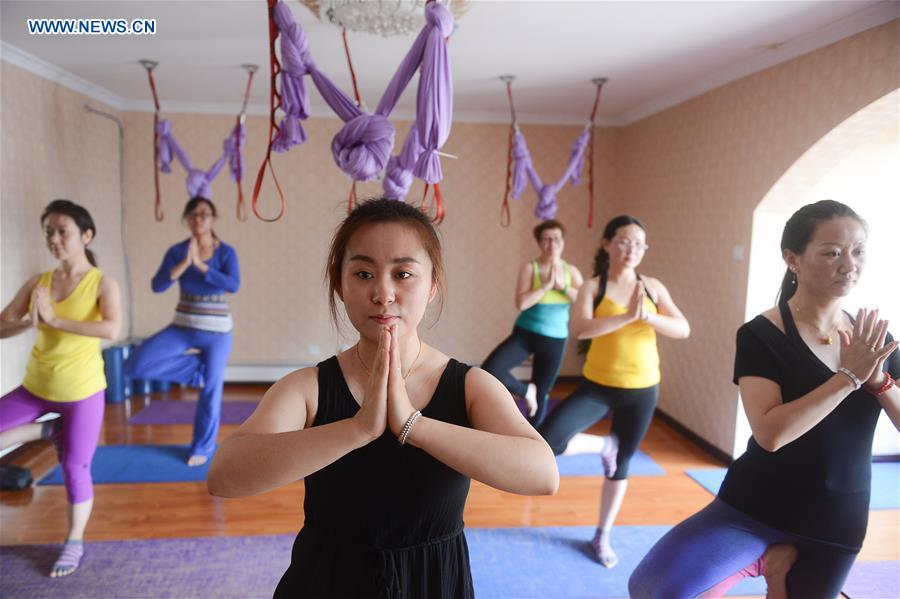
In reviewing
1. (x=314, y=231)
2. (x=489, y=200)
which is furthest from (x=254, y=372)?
(x=489, y=200)

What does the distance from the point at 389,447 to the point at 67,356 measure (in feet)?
6.26

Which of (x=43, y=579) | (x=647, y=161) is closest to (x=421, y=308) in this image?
(x=43, y=579)

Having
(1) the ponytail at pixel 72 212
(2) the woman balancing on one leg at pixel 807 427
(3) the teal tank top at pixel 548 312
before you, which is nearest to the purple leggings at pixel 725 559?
(2) the woman balancing on one leg at pixel 807 427

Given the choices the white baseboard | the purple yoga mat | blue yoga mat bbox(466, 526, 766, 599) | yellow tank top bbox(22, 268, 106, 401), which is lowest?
the purple yoga mat

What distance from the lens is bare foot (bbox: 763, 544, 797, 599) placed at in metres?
1.49

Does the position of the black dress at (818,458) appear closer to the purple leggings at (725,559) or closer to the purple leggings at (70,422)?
the purple leggings at (725,559)

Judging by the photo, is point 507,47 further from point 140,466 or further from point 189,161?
point 140,466

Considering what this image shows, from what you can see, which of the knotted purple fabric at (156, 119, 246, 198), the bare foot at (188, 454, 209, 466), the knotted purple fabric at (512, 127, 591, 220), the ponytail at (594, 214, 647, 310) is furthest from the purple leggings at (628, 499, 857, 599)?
the knotted purple fabric at (156, 119, 246, 198)

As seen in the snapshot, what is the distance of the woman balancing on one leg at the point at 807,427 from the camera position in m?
1.34

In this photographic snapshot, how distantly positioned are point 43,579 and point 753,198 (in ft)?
13.3

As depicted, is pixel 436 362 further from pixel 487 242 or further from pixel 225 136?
Result: pixel 225 136

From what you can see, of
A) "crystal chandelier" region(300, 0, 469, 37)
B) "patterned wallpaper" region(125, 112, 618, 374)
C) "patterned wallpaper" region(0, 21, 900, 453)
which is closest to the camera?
"crystal chandelier" region(300, 0, 469, 37)

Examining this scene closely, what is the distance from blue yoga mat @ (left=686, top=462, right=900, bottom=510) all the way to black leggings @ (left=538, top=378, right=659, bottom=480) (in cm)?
95

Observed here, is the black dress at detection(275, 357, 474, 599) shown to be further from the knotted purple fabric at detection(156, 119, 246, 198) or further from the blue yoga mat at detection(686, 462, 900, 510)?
the knotted purple fabric at detection(156, 119, 246, 198)
